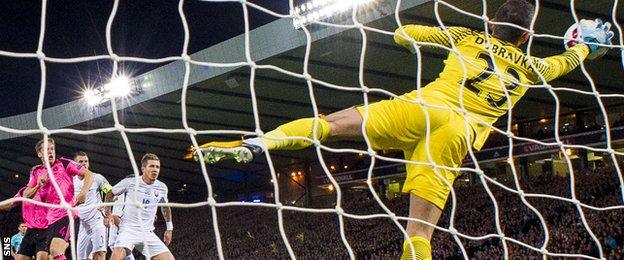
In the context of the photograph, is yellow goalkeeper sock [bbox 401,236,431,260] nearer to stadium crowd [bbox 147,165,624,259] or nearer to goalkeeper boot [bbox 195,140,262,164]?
goalkeeper boot [bbox 195,140,262,164]

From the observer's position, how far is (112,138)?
930 inches

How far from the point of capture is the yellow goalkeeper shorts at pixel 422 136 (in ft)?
9.43

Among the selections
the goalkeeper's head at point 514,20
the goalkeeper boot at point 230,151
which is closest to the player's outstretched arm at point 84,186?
the goalkeeper boot at point 230,151

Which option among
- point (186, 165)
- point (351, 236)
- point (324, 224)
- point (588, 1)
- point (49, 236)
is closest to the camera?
point (49, 236)

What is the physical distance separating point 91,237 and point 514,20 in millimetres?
5033

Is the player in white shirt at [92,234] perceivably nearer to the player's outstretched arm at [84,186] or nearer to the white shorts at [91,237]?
the white shorts at [91,237]

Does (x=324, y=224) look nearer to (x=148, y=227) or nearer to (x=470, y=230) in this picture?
(x=470, y=230)

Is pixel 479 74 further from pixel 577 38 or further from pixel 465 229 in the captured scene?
pixel 465 229

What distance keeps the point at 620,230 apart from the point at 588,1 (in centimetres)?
430

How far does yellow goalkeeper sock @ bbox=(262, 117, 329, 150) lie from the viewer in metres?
2.56

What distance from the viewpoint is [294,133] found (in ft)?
8.61

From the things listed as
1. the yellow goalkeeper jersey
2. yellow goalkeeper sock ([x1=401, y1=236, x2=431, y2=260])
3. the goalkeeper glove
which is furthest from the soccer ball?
yellow goalkeeper sock ([x1=401, y1=236, x2=431, y2=260])

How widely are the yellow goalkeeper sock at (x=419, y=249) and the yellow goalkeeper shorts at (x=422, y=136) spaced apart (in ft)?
0.58

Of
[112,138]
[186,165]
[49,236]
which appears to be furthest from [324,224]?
[49,236]
